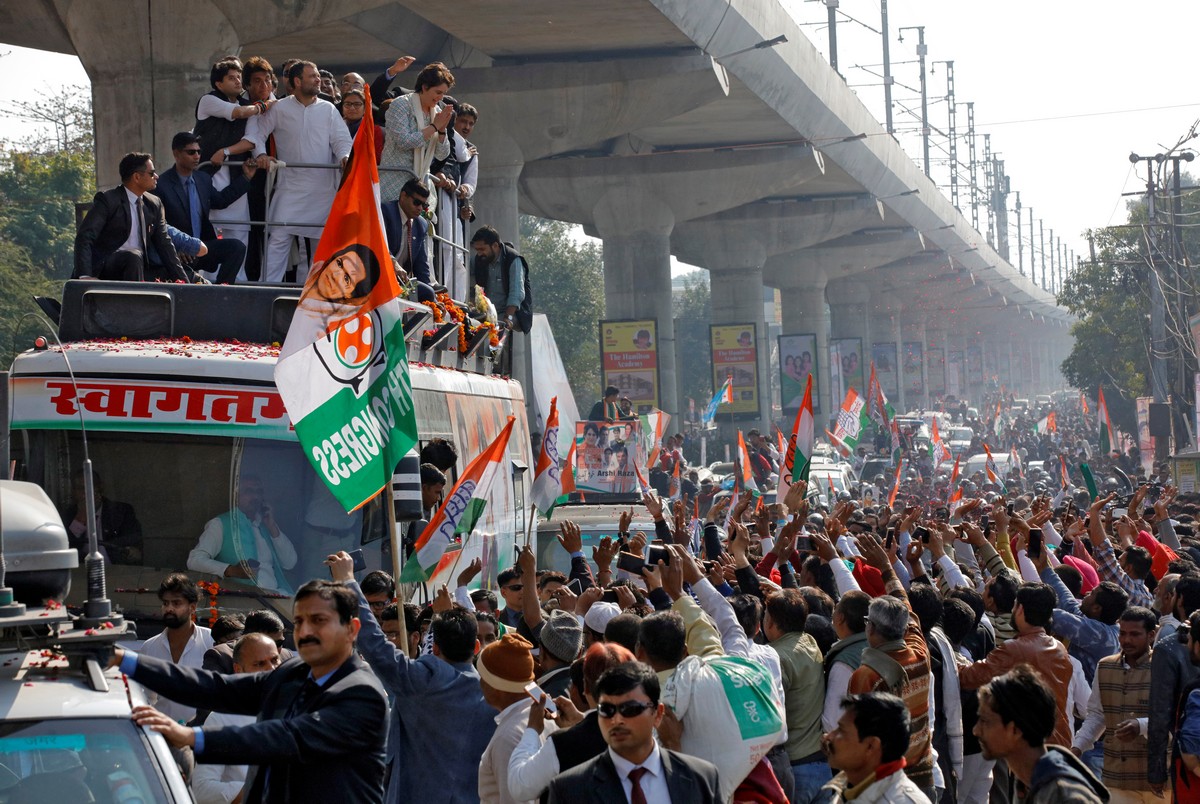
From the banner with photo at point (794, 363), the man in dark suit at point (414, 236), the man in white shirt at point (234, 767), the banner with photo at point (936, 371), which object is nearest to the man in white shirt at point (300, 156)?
the man in dark suit at point (414, 236)

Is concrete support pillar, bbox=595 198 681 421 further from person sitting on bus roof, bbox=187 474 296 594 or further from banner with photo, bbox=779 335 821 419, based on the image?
person sitting on bus roof, bbox=187 474 296 594

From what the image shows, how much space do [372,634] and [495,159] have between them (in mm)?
25688

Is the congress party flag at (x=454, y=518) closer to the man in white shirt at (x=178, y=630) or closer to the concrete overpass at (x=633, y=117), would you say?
the man in white shirt at (x=178, y=630)

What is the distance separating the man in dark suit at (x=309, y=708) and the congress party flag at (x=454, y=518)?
12.6 ft

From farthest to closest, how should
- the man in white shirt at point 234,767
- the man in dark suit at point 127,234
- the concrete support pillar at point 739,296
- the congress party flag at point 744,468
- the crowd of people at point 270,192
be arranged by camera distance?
the concrete support pillar at point 739,296
the congress party flag at point 744,468
the crowd of people at point 270,192
the man in dark suit at point 127,234
the man in white shirt at point 234,767

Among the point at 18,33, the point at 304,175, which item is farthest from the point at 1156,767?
the point at 18,33

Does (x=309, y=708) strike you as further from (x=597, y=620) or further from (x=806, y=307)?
(x=806, y=307)

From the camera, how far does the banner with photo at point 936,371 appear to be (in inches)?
4306

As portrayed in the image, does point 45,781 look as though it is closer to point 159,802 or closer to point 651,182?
point 159,802

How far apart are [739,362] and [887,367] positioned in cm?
3282

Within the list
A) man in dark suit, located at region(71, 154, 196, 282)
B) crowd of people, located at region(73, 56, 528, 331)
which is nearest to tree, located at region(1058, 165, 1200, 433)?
crowd of people, located at region(73, 56, 528, 331)

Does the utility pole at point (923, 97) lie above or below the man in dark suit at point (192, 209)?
above

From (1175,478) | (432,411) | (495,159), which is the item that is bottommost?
(1175,478)

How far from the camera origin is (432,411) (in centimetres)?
1046
